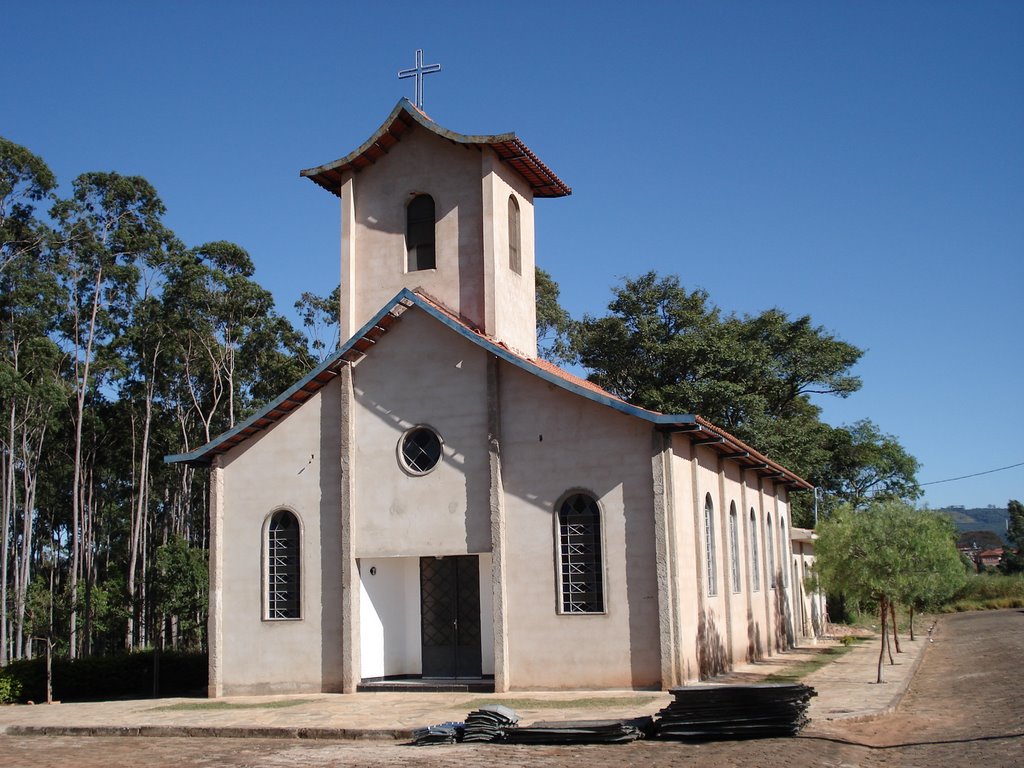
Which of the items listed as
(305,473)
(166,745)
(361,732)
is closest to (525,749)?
(361,732)

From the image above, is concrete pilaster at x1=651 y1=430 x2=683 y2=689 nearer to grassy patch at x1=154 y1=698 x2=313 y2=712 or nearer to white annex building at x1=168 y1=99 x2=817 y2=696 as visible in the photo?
white annex building at x1=168 y1=99 x2=817 y2=696

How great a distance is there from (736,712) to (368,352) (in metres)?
10.8

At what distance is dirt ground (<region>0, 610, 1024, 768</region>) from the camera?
1228cm

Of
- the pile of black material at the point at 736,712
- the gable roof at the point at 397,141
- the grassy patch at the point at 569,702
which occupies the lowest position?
the grassy patch at the point at 569,702

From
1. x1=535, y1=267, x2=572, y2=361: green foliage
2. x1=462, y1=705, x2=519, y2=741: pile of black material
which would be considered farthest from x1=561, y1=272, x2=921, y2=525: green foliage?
x1=462, y1=705, x2=519, y2=741: pile of black material

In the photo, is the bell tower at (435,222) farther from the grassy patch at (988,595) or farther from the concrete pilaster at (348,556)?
the grassy patch at (988,595)

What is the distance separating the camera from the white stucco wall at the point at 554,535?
18812 mm

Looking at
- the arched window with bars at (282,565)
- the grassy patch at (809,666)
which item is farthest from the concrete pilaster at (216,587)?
the grassy patch at (809,666)

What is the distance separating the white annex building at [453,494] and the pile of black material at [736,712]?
4.58 m

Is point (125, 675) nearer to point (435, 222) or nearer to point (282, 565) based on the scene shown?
point (282, 565)

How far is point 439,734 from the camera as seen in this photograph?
14.4m

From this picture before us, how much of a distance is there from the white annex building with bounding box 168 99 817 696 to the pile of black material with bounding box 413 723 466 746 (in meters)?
4.74

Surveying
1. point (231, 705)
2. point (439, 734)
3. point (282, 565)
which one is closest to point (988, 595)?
point (282, 565)

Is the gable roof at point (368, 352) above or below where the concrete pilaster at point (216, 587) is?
above
